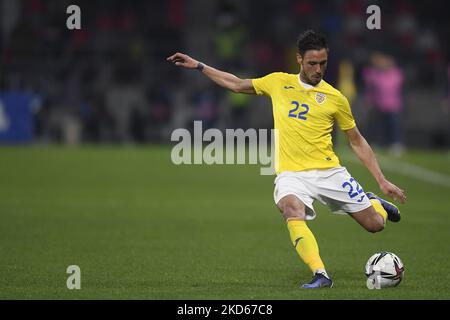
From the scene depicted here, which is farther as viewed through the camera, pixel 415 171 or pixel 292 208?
pixel 415 171

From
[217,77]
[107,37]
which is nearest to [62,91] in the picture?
[107,37]

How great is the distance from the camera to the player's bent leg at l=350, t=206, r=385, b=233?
32.7 feet

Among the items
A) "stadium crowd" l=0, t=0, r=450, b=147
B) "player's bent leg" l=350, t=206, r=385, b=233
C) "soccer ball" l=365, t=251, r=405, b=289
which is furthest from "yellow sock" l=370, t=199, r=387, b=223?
"stadium crowd" l=0, t=0, r=450, b=147

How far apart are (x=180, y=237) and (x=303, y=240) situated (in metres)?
4.08

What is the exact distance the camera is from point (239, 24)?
33.4 m

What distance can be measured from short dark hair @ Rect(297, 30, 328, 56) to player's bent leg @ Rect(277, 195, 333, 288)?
1.25 m

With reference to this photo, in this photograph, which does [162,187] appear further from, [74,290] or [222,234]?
[74,290]

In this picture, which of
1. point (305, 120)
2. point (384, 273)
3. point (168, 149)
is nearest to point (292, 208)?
point (305, 120)

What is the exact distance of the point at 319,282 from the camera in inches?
354

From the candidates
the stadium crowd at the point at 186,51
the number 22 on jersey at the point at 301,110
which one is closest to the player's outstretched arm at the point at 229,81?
the number 22 on jersey at the point at 301,110

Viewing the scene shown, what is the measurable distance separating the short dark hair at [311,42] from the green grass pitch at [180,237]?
1992mm

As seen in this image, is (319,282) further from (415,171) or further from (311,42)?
(415,171)

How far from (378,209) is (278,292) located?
6.04 feet

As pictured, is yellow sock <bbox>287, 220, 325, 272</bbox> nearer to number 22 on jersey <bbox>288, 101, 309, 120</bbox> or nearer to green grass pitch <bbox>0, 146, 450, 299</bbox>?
green grass pitch <bbox>0, 146, 450, 299</bbox>
